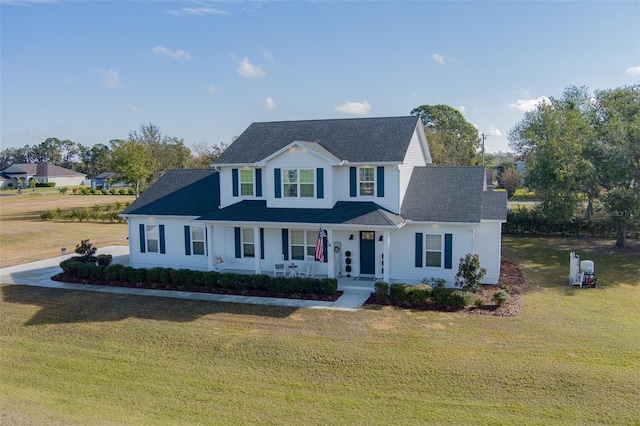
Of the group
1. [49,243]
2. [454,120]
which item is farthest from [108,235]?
[454,120]

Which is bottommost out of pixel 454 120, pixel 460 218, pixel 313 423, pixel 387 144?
pixel 313 423

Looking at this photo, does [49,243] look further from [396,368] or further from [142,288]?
[396,368]

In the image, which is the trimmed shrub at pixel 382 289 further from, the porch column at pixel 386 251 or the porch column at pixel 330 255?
the porch column at pixel 330 255

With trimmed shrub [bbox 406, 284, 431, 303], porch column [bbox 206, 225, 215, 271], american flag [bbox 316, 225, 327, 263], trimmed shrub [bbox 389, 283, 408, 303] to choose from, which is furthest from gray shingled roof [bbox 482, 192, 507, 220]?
porch column [bbox 206, 225, 215, 271]

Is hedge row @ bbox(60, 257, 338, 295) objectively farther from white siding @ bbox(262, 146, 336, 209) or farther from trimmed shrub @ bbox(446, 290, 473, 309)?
trimmed shrub @ bbox(446, 290, 473, 309)

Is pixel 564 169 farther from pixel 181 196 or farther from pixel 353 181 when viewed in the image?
pixel 181 196

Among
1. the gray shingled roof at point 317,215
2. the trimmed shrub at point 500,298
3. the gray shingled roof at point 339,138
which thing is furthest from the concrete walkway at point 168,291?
the gray shingled roof at point 339,138
